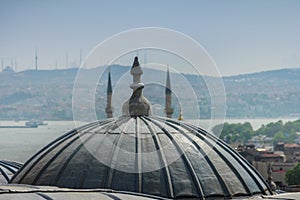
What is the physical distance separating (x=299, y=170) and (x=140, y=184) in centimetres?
5953

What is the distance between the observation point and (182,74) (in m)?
26.3

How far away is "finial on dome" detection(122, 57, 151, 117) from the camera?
25.3m

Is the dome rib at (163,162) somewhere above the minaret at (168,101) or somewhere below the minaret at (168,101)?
below

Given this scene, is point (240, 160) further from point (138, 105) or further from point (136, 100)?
point (136, 100)

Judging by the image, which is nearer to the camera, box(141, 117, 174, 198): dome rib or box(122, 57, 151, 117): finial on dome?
box(141, 117, 174, 198): dome rib

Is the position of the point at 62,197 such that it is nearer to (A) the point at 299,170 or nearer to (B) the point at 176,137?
(B) the point at 176,137

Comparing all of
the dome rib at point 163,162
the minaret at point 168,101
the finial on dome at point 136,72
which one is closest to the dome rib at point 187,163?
the dome rib at point 163,162

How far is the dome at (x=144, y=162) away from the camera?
22.2 metres

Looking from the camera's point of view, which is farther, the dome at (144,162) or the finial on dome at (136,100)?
the finial on dome at (136,100)

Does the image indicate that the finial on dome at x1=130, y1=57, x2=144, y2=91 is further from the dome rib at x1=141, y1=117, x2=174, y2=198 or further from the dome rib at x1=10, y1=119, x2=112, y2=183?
the dome rib at x1=141, y1=117, x2=174, y2=198

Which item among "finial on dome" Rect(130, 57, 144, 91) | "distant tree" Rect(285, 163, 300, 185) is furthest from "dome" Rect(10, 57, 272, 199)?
"distant tree" Rect(285, 163, 300, 185)

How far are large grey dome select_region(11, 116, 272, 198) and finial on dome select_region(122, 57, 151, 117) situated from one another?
32 cm

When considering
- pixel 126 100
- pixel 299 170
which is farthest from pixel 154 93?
pixel 299 170

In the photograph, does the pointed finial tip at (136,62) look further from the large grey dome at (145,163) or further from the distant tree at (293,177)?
the distant tree at (293,177)
